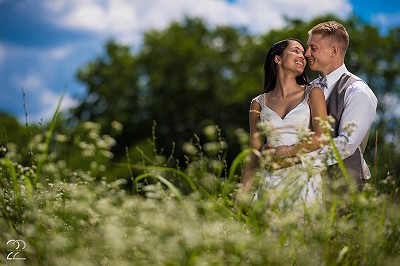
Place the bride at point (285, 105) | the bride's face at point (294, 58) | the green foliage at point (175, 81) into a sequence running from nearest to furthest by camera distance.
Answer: the bride at point (285, 105)
the bride's face at point (294, 58)
the green foliage at point (175, 81)

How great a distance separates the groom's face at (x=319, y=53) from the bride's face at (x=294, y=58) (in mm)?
106

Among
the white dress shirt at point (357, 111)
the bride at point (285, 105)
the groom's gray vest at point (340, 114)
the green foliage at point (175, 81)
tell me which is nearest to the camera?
the white dress shirt at point (357, 111)

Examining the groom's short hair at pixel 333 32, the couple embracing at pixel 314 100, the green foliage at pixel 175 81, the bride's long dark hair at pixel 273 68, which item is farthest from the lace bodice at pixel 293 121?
the green foliage at pixel 175 81

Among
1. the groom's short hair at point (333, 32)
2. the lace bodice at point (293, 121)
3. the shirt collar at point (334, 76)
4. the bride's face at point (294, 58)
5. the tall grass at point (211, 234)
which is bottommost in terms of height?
the tall grass at point (211, 234)

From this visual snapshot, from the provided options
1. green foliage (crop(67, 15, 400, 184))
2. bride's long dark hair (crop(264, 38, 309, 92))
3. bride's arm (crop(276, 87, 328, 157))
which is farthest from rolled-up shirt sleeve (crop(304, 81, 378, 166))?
green foliage (crop(67, 15, 400, 184))

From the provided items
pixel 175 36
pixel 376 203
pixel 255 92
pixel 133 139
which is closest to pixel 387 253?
pixel 376 203

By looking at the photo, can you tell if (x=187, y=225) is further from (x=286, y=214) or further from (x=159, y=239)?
(x=286, y=214)

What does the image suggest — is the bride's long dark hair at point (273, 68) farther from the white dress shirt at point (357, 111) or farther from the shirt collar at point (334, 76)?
the white dress shirt at point (357, 111)

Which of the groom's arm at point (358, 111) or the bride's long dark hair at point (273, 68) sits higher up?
the bride's long dark hair at point (273, 68)

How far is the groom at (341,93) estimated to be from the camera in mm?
6324

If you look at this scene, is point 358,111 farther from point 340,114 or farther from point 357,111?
point 340,114

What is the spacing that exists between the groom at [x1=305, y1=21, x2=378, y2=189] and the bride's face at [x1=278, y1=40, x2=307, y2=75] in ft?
0.44

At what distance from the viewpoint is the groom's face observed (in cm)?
670

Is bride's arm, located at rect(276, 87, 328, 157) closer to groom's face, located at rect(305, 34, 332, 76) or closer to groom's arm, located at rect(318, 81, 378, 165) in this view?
groom's arm, located at rect(318, 81, 378, 165)
